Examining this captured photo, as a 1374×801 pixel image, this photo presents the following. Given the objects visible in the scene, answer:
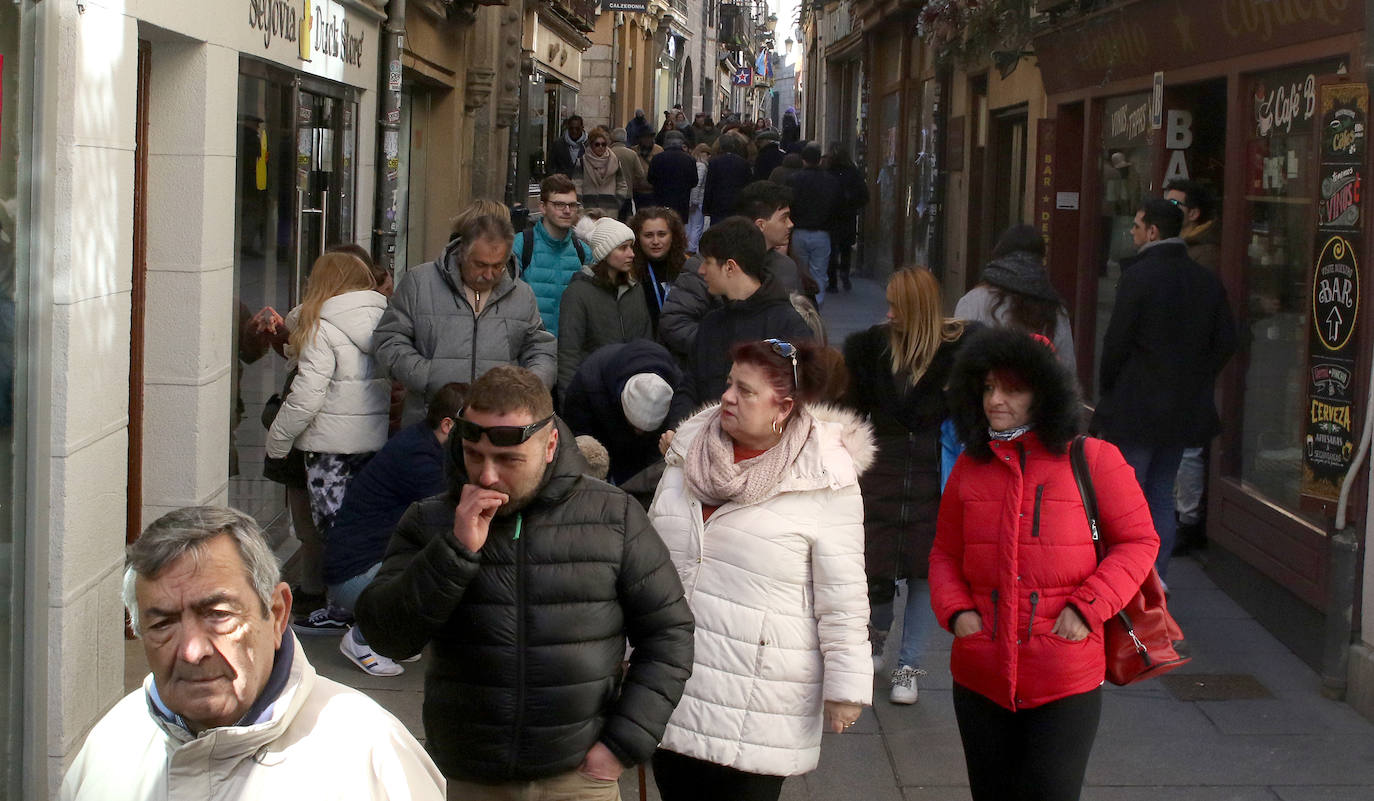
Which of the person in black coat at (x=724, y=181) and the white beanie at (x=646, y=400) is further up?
the person in black coat at (x=724, y=181)

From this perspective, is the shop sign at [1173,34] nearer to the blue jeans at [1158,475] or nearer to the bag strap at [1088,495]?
the blue jeans at [1158,475]

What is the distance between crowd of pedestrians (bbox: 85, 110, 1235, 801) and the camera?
2.65 metres

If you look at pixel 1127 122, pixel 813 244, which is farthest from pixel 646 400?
pixel 813 244

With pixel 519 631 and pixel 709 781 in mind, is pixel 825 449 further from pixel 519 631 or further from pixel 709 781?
pixel 519 631

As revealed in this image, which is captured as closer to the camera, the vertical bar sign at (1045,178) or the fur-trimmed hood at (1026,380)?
the fur-trimmed hood at (1026,380)

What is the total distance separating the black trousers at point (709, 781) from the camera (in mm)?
4086

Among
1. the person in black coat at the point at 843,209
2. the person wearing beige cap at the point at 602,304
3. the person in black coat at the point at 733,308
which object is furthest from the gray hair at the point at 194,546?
the person in black coat at the point at 843,209

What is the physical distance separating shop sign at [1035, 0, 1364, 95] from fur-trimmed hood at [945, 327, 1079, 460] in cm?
345

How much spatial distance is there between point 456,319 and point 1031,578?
10.4 ft

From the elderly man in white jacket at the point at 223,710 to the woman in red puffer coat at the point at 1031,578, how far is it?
2053mm

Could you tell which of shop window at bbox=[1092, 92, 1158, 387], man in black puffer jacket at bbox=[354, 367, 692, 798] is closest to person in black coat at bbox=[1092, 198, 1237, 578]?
shop window at bbox=[1092, 92, 1158, 387]

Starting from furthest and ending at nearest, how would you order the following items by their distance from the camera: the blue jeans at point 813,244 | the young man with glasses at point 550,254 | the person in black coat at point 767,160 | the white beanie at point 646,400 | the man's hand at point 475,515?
the person in black coat at point 767,160, the blue jeans at point 813,244, the young man with glasses at point 550,254, the white beanie at point 646,400, the man's hand at point 475,515

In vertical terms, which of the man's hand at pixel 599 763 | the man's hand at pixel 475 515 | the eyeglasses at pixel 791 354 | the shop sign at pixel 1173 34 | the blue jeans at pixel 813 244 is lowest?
the man's hand at pixel 599 763

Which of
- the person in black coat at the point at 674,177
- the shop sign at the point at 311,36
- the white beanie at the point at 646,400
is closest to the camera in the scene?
the white beanie at the point at 646,400
